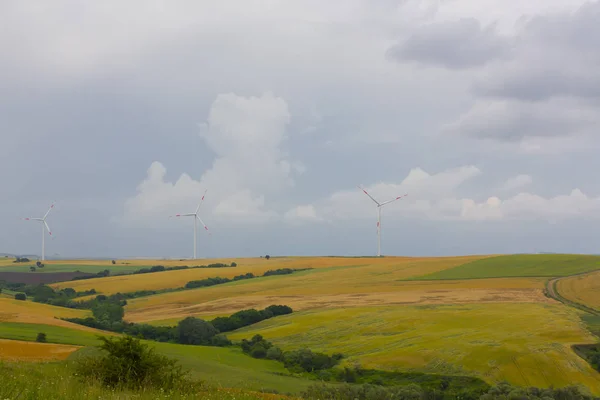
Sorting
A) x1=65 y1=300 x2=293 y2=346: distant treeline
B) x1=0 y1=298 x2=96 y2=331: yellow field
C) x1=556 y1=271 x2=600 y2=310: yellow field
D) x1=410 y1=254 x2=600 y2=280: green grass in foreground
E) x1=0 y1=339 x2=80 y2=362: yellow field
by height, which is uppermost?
x1=410 y1=254 x2=600 y2=280: green grass in foreground

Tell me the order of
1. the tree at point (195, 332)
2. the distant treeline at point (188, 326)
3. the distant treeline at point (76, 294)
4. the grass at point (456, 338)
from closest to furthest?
1. the grass at point (456, 338)
2. the tree at point (195, 332)
3. the distant treeline at point (188, 326)
4. the distant treeline at point (76, 294)

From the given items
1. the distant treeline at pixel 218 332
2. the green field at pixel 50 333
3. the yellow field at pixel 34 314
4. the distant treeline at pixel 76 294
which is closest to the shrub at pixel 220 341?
the distant treeline at pixel 218 332

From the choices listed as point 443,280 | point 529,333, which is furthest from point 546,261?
point 529,333

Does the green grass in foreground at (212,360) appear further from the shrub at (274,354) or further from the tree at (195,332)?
the tree at (195,332)

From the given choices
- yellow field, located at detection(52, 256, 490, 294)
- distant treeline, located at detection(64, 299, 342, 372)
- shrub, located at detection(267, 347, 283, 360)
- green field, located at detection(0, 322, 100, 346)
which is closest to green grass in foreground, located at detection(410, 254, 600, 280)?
yellow field, located at detection(52, 256, 490, 294)

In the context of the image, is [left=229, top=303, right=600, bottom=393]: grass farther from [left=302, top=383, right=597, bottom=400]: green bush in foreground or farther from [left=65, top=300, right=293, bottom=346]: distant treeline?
[left=302, top=383, right=597, bottom=400]: green bush in foreground

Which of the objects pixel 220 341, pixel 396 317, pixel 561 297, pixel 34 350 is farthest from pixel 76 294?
pixel 561 297

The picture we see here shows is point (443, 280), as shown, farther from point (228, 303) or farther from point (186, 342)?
point (186, 342)

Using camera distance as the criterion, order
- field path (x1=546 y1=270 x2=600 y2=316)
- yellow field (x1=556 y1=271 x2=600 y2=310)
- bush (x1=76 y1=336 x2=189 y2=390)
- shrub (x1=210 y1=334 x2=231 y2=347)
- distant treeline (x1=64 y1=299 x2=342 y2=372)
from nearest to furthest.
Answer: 1. bush (x1=76 y1=336 x2=189 y2=390)
2. distant treeline (x1=64 y1=299 x2=342 y2=372)
3. shrub (x1=210 y1=334 x2=231 y2=347)
4. field path (x1=546 y1=270 x2=600 y2=316)
5. yellow field (x1=556 y1=271 x2=600 y2=310)
